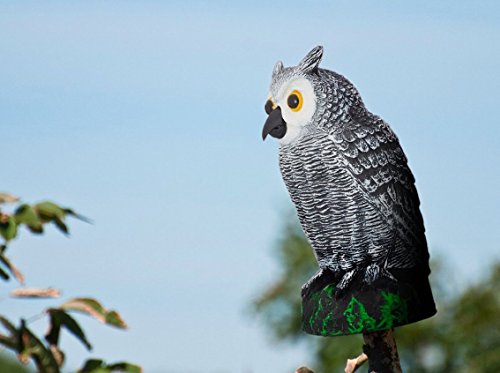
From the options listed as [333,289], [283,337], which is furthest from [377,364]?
[283,337]

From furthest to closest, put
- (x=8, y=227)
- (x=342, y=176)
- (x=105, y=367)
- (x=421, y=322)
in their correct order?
(x=421, y=322)
(x=342, y=176)
(x=8, y=227)
(x=105, y=367)

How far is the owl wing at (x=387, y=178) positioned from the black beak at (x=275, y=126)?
0.59 ft

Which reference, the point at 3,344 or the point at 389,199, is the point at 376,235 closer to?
the point at 389,199

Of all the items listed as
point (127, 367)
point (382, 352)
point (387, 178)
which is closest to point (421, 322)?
point (382, 352)

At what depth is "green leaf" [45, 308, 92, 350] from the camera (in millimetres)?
1852

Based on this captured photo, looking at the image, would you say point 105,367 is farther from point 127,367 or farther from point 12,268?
point 12,268

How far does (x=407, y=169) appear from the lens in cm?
301

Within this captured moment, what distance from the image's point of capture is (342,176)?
279cm

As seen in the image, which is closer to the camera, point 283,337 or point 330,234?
point 330,234

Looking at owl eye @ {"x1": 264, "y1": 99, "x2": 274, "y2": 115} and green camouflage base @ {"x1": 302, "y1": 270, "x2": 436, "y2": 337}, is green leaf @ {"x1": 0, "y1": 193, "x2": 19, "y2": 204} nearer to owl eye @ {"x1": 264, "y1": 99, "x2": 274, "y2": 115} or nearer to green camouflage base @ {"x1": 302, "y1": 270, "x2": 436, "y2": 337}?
owl eye @ {"x1": 264, "y1": 99, "x2": 274, "y2": 115}

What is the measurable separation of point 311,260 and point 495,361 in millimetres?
2066

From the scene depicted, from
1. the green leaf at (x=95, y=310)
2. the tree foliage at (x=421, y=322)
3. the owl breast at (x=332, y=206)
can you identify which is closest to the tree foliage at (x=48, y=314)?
the green leaf at (x=95, y=310)

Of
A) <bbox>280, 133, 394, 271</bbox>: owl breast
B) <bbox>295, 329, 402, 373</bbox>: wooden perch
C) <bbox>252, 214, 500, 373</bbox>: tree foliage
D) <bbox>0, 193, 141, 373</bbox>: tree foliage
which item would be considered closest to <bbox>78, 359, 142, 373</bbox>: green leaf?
<bbox>0, 193, 141, 373</bbox>: tree foliage

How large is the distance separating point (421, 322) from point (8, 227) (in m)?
7.35
